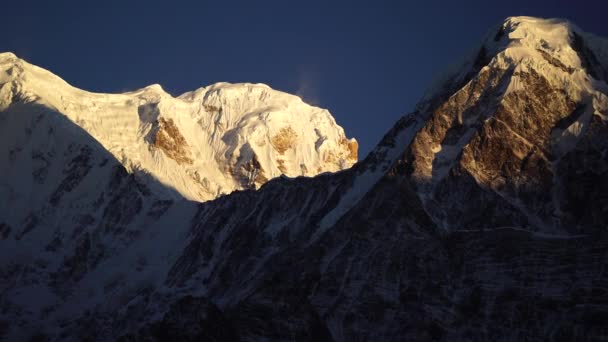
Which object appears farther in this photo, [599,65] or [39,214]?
[39,214]

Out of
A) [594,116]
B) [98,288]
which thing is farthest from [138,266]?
[594,116]

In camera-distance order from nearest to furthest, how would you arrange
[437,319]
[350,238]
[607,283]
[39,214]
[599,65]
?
1. [607,283]
2. [437,319]
3. [350,238]
4. [599,65]
5. [39,214]

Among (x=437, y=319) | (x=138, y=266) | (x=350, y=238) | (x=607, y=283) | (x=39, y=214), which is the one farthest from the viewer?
(x=39, y=214)

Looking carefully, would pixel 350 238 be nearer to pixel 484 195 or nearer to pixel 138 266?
pixel 484 195

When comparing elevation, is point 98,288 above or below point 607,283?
above

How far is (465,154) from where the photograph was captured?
126 m

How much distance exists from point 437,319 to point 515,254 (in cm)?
763

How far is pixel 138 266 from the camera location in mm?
165500

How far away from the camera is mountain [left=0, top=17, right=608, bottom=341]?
322 feet

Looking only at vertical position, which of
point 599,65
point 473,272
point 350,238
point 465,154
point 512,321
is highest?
point 599,65

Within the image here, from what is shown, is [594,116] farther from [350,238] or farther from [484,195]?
[350,238]

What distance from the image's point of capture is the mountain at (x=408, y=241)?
98250 mm

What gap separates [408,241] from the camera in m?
116

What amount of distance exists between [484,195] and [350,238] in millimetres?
12487
